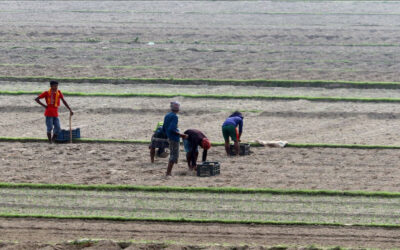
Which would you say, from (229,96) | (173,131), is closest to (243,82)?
(229,96)

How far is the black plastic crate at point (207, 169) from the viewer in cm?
1902

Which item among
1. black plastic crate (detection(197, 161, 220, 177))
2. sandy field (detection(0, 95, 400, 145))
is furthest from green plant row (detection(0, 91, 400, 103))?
black plastic crate (detection(197, 161, 220, 177))

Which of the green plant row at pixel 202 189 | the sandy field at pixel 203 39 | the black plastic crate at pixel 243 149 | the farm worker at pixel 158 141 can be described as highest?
the sandy field at pixel 203 39

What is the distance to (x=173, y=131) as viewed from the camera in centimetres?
1878

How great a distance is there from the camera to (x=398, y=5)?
56.2 m

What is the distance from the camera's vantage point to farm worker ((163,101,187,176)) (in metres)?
18.8

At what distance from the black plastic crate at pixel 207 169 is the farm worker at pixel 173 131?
1.93ft

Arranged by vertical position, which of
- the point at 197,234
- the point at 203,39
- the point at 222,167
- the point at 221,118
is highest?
the point at 203,39

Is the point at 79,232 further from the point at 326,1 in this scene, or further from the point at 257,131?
the point at 326,1

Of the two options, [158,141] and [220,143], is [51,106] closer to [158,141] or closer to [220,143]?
[158,141]

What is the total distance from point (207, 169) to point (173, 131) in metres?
1.20

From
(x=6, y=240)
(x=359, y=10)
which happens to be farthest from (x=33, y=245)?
(x=359, y=10)

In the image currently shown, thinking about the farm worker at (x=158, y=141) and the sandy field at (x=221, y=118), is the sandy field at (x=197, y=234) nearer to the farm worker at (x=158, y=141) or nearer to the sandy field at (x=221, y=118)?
the farm worker at (x=158, y=141)

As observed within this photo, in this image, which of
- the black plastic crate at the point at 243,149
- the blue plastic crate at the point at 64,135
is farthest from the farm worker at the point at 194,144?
the blue plastic crate at the point at 64,135
